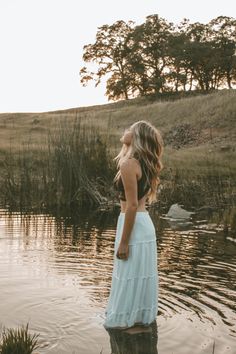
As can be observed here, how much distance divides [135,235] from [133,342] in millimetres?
983

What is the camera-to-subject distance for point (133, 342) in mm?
5594

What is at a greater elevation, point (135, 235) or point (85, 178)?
point (85, 178)

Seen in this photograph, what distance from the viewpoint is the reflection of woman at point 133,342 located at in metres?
5.42

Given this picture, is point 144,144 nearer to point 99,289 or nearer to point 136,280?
point 136,280

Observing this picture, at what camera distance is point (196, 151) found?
29.3m

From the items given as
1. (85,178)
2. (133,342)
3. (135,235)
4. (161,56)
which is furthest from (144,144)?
(161,56)

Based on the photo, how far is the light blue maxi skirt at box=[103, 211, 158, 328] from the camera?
5.74 meters

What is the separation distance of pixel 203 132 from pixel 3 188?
1880 centimetres

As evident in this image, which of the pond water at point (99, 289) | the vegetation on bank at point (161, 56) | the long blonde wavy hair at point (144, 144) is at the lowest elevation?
the pond water at point (99, 289)

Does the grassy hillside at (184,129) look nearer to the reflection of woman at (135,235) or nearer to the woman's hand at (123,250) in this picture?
the reflection of woman at (135,235)

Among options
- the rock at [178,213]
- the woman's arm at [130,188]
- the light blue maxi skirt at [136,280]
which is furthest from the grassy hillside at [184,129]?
the woman's arm at [130,188]

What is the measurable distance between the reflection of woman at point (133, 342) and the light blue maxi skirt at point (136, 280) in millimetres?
116

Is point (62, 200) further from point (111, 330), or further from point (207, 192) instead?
point (111, 330)

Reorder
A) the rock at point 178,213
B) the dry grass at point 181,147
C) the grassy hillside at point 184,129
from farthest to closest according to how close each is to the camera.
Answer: the grassy hillside at point 184,129
the dry grass at point 181,147
the rock at point 178,213
